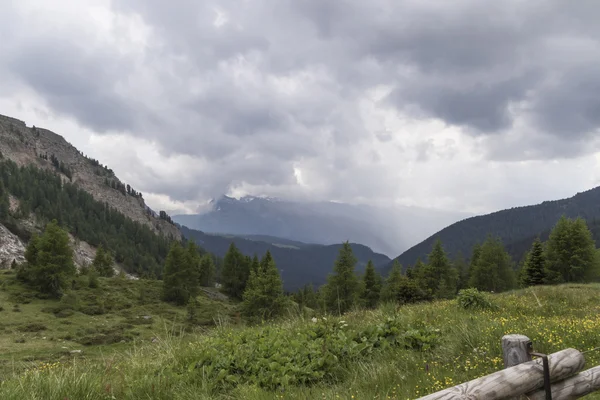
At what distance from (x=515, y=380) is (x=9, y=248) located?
14186 cm

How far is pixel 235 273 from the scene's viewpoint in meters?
83.3

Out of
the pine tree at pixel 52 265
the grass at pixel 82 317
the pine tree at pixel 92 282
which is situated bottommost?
the grass at pixel 82 317

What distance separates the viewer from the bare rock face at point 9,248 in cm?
10161

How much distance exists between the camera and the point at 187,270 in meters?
68.3

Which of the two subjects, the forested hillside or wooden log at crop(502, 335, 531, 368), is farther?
the forested hillside

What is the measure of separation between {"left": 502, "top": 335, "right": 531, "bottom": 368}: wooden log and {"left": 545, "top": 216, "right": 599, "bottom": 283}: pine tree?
55802 millimetres

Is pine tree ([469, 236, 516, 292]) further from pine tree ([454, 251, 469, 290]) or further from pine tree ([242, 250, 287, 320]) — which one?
pine tree ([242, 250, 287, 320])

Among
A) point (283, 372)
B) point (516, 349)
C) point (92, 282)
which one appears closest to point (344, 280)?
point (283, 372)

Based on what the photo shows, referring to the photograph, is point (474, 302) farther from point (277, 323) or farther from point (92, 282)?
point (92, 282)

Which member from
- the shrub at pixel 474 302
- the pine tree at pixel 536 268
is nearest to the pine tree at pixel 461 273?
the pine tree at pixel 536 268

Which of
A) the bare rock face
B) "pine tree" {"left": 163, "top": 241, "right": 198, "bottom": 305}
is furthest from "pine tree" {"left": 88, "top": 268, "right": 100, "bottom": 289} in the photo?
the bare rock face

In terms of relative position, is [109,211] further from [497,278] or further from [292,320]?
[292,320]

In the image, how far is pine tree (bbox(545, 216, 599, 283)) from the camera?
47434 millimetres

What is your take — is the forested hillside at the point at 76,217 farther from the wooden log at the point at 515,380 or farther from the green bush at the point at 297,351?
the wooden log at the point at 515,380
